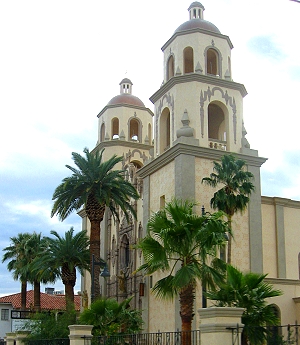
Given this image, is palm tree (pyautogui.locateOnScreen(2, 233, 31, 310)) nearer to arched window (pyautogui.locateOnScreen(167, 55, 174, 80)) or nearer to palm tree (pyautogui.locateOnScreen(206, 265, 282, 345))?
arched window (pyautogui.locateOnScreen(167, 55, 174, 80))

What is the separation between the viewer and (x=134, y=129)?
48812 mm

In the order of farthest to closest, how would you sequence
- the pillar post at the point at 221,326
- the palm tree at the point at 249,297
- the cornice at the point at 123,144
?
the cornice at the point at 123,144
the palm tree at the point at 249,297
the pillar post at the point at 221,326

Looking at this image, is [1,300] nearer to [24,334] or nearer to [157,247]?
[24,334]

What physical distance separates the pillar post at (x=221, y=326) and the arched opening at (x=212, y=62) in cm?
2469

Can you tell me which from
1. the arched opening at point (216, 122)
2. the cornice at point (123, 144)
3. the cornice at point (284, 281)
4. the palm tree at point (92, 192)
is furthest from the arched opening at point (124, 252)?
the cornice at point (284, 281)

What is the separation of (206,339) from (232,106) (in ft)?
77.9

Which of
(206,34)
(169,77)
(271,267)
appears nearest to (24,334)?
(271,267)

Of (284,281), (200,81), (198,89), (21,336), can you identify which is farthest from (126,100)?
(21,336)

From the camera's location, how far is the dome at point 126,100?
47.7 metres

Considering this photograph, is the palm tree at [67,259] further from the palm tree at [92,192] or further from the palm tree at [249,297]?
the palm tree at [249,297]

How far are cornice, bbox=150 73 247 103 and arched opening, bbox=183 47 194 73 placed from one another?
161cm

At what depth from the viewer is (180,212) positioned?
21.0 meters

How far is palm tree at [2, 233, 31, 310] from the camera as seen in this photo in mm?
52112

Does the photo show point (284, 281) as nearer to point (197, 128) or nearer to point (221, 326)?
point (197, 128)
